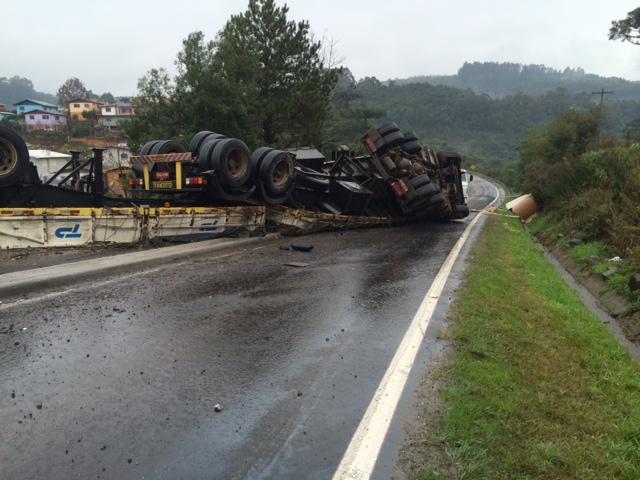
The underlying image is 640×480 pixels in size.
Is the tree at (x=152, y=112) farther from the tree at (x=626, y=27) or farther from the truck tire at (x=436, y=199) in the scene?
the tree at (x=626, y=27)

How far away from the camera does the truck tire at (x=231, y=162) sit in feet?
31.9

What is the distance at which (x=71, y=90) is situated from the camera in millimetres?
111625

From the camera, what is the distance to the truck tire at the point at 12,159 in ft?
25.9

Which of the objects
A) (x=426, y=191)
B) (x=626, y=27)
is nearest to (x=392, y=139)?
(x=426, y=191)

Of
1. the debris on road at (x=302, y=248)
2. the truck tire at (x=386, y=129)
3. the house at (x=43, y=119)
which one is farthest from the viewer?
the house at (x=43, y=119)

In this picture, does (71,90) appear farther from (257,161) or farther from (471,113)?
(257,161)

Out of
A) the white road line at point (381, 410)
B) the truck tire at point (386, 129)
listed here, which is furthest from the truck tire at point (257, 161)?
the white road line at point (381, 410)

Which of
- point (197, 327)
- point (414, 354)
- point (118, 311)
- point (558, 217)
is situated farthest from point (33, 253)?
point (558, 217)

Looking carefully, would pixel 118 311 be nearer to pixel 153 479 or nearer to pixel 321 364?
pixel 321 364

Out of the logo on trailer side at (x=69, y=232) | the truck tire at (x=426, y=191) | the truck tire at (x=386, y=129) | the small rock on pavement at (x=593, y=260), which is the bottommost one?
the small rock on pavement at (x=593, y=260)

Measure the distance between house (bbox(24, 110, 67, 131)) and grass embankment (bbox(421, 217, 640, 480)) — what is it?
272 feet

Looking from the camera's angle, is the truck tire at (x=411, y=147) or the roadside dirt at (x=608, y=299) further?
the truck tire at (x=411, y=147)

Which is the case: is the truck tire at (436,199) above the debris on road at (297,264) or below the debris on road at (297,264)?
above

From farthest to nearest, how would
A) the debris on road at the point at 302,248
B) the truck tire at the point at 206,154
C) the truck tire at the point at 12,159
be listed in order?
the truck tire at the point at 206,154 < the debris on road at the point at 302,248 < the truck tire at the point at 12,159
